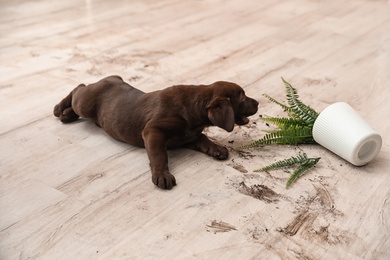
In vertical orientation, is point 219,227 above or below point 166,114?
below

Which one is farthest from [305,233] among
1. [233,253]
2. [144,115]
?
[144,115]

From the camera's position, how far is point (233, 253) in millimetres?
1599

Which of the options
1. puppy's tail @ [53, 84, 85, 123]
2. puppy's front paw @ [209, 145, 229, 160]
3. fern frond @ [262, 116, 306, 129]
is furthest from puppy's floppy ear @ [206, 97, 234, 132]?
puppy's tail @ [53, 84, 85, 123]

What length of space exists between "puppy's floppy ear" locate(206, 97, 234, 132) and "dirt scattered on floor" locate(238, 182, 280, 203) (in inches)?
8.6

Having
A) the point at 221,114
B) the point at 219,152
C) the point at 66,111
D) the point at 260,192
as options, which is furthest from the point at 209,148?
the point at 66,111

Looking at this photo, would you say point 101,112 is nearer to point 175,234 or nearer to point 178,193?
point 178,193

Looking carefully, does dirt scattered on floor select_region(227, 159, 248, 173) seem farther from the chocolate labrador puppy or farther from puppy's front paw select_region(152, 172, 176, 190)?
puppy's front paw select_region(152, 172, 176, 190)

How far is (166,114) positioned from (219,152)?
0.83 ft

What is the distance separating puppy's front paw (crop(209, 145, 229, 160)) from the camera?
210 cm

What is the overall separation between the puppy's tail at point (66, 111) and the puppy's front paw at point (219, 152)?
0.69 metres

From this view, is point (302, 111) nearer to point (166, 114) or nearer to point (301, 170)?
point (301, 170)

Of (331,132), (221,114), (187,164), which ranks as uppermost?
(221,114)

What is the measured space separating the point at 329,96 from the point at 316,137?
0.64 m

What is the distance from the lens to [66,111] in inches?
94.8
